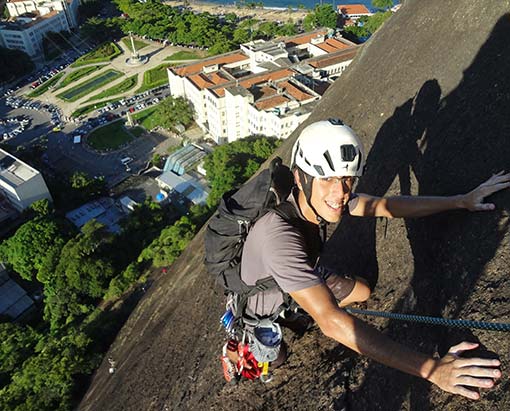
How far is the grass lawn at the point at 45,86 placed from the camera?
57.3 m

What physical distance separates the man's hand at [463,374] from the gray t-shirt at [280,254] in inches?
51.2

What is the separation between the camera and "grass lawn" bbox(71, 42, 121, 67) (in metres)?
64.6

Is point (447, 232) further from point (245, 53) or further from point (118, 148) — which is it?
point (245, 53)

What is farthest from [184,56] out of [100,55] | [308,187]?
[308,187]

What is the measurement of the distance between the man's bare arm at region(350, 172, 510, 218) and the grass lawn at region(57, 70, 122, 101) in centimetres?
5756

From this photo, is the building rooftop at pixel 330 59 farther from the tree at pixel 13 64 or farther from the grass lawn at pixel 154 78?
the tree at pixel 13 64

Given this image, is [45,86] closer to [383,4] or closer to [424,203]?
[383,4]

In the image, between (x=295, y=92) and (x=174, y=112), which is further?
(x=174, y=112)

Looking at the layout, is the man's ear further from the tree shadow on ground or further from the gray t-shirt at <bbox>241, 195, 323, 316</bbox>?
the tree shadow on ground

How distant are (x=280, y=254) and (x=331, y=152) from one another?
3.79 ft

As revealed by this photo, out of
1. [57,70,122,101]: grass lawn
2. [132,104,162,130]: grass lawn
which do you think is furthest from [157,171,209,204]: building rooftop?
[57,70,122,101]: grass lawn

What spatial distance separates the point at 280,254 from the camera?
3.96 meters

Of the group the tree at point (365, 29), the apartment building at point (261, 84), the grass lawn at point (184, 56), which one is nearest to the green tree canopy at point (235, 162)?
the apartment building at point (261, 84)

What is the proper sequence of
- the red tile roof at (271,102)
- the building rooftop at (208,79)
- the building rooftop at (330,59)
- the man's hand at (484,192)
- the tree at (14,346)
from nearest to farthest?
1. the man's hand at (484,192)
2. the tree at (14,346)
3. the red tile roof at (271,102)
4. the building rooftop at (208,79)
5. the building rooftop at (330,59)
